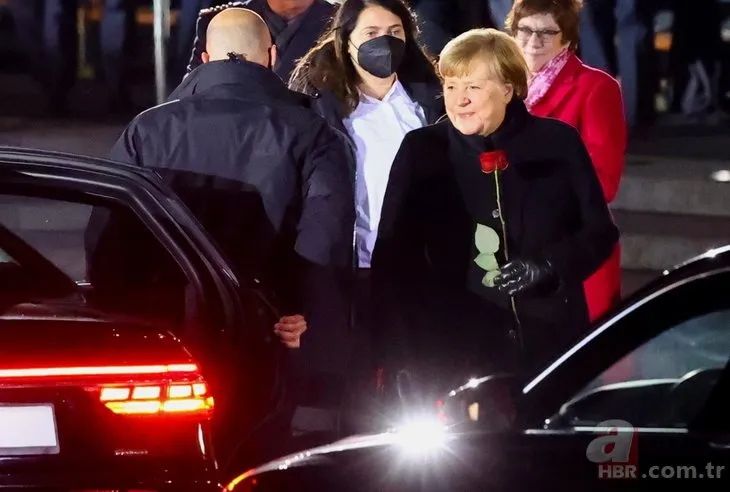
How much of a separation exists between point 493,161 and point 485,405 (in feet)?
4.19

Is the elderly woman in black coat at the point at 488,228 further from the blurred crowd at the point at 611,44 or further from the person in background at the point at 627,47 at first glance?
the person in background at the point at 627,47

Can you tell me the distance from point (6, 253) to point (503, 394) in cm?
209

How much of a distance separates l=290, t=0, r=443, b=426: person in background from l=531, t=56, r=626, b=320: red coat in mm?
498

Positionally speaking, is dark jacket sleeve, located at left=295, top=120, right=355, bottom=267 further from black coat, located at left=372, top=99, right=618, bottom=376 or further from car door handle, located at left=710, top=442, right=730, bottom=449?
car door handle, located at left=710, top=442, right=730, bottom=449

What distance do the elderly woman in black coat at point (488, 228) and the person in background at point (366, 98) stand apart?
78 centimetres

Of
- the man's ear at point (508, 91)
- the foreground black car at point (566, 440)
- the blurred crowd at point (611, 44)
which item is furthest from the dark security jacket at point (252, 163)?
the blurred crowd at point (611, 44)

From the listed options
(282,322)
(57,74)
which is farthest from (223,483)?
(57,74)

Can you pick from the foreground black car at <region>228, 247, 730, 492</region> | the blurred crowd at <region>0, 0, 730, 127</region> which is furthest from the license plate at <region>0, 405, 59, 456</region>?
the blurred crowd at <region>0, 0, 730, 127</region>

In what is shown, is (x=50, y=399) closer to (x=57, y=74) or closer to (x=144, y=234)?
(x=144, y=234)

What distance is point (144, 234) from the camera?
5.00 meters

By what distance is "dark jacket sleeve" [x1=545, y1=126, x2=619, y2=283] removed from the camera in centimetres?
468

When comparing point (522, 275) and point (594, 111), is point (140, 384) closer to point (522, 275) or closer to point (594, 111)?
point (522, 275)

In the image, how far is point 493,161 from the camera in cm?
462

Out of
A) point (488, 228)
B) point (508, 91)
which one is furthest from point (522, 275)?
point (508, 91)
